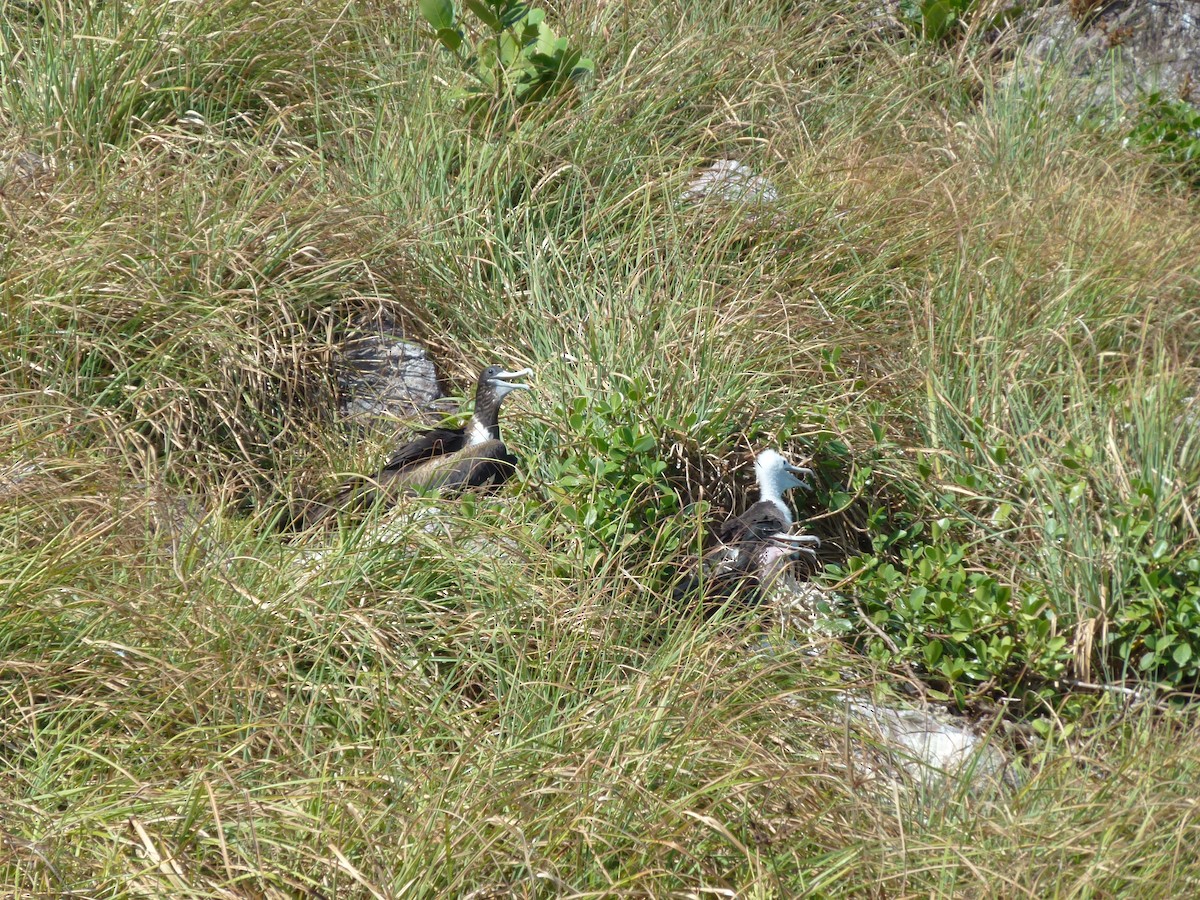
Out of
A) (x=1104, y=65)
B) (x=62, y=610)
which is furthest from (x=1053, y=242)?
(x=62, y=610)

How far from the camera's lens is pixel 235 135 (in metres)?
5.41

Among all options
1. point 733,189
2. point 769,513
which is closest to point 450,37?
point 733,189

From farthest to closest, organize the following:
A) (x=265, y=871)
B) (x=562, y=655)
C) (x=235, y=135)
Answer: (x=235, y=135) → (x=562, y=655) → (x=265, y=871)

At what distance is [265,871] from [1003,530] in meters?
2.70

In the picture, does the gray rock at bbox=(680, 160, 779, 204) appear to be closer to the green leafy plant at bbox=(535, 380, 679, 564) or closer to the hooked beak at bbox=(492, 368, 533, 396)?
the hooked beak at bbox=(492, 368, 533, 396)

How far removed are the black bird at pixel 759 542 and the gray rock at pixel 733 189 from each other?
1.63 metres

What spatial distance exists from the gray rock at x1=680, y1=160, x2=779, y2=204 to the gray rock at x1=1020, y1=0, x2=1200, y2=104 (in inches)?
103

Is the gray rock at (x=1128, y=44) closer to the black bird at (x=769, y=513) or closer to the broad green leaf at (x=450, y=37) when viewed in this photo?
the broad green leaf at (x=450, y=37)

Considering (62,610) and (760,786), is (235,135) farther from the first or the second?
(760,786)

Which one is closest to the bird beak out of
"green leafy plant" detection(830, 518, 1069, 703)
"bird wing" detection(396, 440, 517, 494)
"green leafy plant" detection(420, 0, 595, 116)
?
"bird wing" detection(396, 440, 517, 494)

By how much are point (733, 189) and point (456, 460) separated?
211 cm

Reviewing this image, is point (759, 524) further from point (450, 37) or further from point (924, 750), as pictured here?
point (450, 37)

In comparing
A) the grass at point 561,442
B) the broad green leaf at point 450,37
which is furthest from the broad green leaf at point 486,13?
the grass at point 561,442

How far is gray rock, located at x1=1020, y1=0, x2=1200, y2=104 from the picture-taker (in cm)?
741
